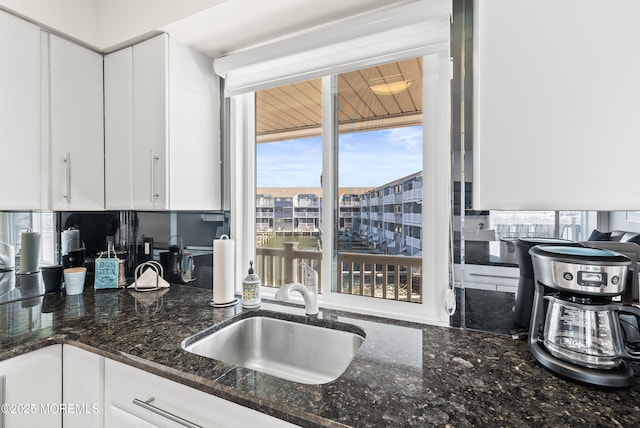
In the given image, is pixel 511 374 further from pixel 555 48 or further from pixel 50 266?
pixel 50 266

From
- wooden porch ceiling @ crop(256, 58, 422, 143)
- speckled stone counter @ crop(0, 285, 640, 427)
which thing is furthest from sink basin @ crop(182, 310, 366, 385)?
wooden porch ceiling @ crop(256, 58, 422, 143)

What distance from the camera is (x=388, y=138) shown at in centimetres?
145

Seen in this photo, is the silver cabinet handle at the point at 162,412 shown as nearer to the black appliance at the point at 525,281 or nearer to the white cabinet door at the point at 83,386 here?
the white cabinet door at the point at 83,386

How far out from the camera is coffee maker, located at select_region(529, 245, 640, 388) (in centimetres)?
82

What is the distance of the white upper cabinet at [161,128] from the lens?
153 cm

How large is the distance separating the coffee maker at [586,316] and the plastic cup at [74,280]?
212 centimetres

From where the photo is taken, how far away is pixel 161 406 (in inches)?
38.3

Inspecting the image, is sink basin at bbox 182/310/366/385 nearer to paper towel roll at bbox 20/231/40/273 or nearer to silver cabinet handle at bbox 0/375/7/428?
silver cabinet handle at bbox 0/375/7/428

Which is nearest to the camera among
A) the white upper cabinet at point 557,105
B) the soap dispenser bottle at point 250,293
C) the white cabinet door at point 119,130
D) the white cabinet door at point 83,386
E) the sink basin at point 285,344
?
the white upper cabinet at point 557,105

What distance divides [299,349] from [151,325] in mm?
610

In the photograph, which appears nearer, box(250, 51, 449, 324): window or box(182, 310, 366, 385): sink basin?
box(182, 310, 366, 385): sink basin

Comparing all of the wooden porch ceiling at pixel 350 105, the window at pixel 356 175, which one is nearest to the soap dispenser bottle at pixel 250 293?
the window at pixel 356 175

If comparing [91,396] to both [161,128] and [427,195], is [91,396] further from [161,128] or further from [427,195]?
[427,195]

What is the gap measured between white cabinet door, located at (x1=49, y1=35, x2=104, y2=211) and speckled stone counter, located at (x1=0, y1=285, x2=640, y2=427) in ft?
1.94
